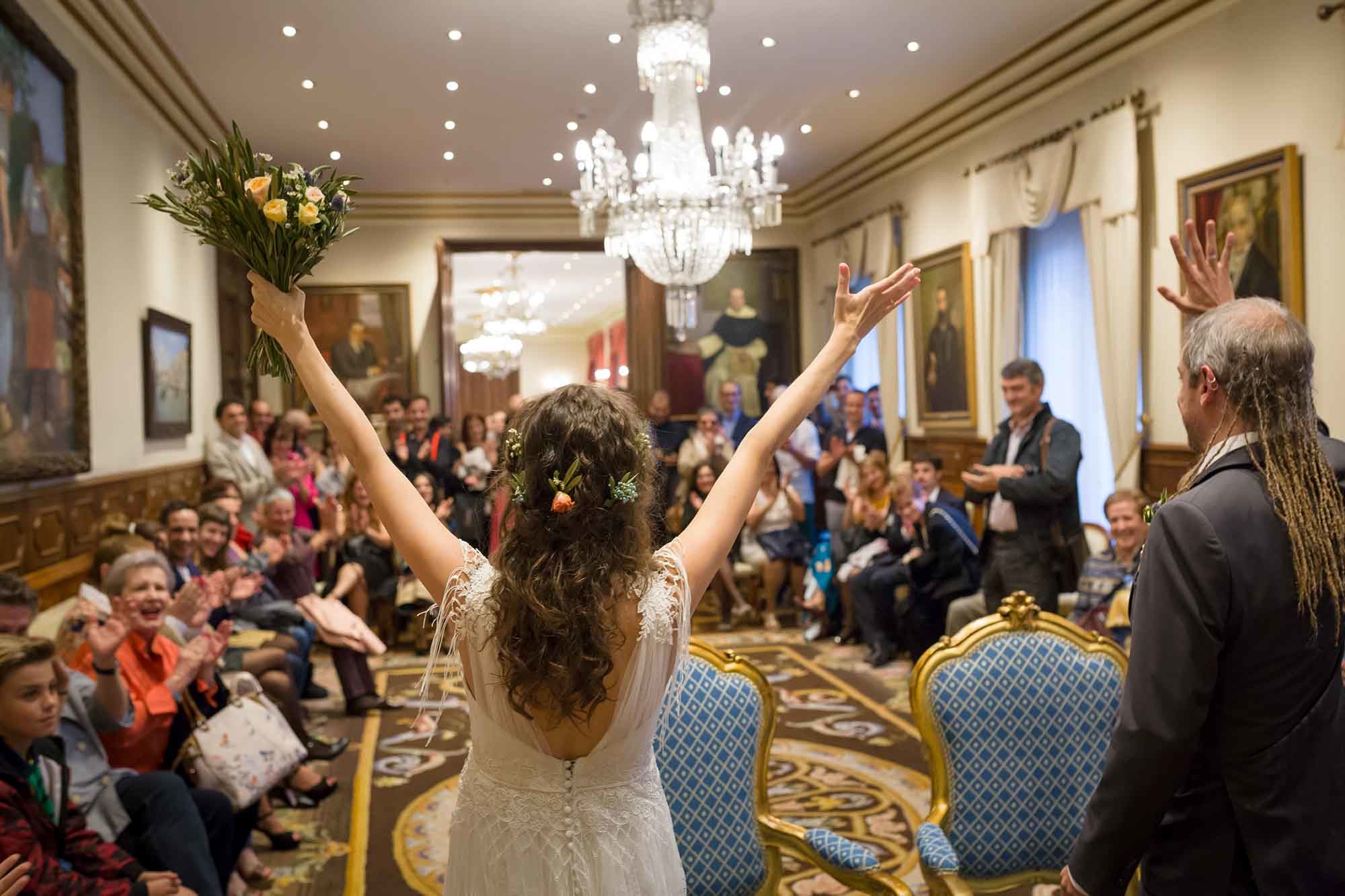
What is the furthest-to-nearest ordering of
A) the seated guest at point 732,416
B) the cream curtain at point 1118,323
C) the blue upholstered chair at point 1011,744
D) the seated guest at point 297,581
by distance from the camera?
the seated guest at point 732,416 < the cream curtain at point 1118,323 < the seated guest at point 297,581 < the blue upholstered chair at point 1011,744

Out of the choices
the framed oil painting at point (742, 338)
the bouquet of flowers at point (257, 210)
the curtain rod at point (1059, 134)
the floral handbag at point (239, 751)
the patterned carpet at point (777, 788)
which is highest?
the curtain rod at point (1059, 134)

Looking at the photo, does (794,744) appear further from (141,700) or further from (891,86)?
(891,86)

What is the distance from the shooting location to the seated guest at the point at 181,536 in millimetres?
5141

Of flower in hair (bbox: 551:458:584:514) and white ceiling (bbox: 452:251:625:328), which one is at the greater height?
white ceiling (bbox: 452:251:625:328)

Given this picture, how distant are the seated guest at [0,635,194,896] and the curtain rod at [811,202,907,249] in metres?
8.89

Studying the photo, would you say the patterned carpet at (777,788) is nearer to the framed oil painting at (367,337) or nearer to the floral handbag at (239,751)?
the floral handbag at (239,751)

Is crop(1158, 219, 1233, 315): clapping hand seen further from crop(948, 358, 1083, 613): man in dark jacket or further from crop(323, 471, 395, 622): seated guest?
crop(323, 471, 395, 622): seated guest

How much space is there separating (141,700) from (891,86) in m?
6.94

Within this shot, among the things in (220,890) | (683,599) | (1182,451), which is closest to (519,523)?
(683,599)

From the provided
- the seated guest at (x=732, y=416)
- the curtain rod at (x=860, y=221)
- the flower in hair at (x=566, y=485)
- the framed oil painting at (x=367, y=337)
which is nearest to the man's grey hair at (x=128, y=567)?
the flower in hair at (x=566, y=485)

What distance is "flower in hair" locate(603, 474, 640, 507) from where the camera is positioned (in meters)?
1.66

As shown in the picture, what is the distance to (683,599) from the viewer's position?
1749 millimetres

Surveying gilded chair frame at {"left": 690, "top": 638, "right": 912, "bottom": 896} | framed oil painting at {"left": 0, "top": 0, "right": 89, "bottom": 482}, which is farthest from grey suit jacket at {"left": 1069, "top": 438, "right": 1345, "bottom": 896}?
framed oil painting at {"left": 0, "top": 0, "right": 89, "bottom": 482}

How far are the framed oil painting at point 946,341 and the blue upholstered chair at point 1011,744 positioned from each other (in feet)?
22.0
